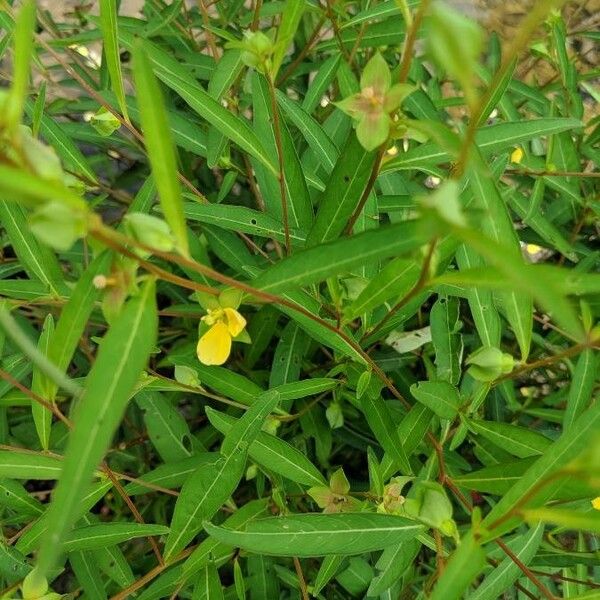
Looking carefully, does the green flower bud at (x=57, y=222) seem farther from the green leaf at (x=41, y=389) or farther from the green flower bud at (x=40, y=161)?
the green leaf at (x=41, y=389)

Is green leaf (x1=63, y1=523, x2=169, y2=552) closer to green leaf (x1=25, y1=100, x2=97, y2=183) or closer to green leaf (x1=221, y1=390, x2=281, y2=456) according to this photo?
green leaf (x1=221, y1=390, x2=281, y2=456)

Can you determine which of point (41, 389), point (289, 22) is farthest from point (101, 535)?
point (289, 22)

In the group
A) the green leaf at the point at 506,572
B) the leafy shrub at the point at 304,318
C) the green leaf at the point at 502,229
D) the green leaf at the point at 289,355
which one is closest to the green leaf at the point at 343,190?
the leafy shrub at the point at 304,318

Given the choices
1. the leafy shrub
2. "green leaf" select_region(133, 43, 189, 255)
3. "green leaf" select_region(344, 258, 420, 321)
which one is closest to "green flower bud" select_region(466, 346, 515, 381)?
the leafy shrub

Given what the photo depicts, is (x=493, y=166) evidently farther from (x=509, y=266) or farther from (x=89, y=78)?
(x=89, y=78)

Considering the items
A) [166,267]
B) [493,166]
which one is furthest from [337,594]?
[493,166]
